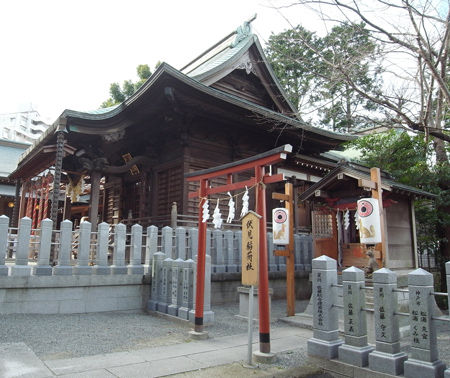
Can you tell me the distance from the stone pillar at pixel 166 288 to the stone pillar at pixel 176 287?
0.13 meters

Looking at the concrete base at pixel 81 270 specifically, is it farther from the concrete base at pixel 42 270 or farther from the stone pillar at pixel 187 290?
the stone pillar at pixel 187 290

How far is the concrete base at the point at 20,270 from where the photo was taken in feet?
23.1

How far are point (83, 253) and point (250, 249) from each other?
4364mm

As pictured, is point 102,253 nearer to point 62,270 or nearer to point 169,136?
point 62,270

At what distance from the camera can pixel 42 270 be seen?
24.1ft

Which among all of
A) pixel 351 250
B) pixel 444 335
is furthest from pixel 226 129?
pixel 444 335

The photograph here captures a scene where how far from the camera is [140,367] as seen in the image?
4.68 meters

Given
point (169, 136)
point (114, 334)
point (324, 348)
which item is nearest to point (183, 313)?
point (114, 334)

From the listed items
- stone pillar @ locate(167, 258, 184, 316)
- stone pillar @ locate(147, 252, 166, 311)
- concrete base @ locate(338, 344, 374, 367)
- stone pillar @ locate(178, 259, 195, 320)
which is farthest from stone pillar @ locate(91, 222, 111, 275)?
concrete base @ locate(338, 344, 374, 367)

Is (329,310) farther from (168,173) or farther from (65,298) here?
(168,173)

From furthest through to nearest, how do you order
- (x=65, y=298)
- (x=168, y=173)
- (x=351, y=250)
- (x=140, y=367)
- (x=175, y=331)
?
(x=168, y=173), (x=351, y=250), (x=65, y=298), (x=175, y=331), (x=140, y=367)

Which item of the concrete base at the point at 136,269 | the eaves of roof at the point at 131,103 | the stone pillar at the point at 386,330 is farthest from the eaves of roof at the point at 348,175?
the concrete base at the point at 136,269

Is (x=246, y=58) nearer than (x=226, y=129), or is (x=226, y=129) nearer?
(x=226, y=129)

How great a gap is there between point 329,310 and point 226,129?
353 inches
